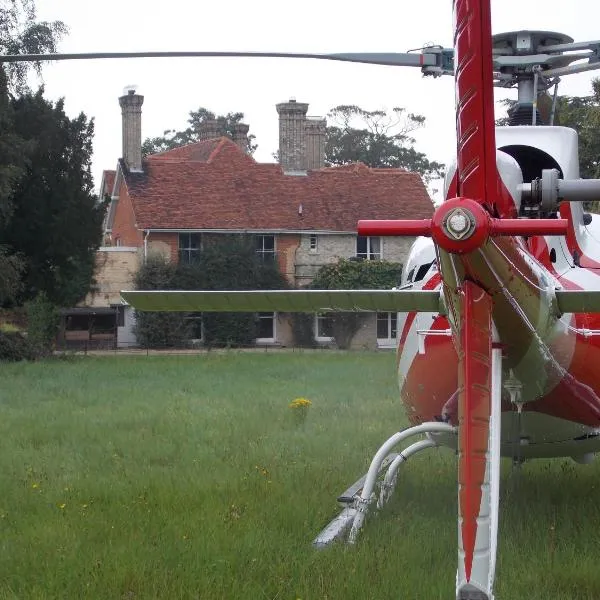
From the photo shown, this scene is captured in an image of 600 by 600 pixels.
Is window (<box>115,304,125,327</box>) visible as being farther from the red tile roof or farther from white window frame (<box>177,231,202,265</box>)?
the red tile roof

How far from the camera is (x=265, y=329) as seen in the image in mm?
42344

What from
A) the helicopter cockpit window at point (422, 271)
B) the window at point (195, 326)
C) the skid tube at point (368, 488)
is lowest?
the skid tube at point (368, 488)

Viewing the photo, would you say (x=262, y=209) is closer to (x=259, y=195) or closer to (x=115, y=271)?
(x=259, y=195)

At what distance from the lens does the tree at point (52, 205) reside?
33625mm

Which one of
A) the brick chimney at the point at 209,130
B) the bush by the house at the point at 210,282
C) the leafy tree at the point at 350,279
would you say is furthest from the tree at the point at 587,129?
the brick chimney at the point at 209,130

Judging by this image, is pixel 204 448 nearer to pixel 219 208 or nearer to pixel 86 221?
pixel 86 221

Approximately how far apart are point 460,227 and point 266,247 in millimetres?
39049

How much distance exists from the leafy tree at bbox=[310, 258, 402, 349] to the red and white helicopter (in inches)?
1349

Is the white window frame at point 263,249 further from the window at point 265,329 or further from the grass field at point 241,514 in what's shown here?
the grass field at point 241,514

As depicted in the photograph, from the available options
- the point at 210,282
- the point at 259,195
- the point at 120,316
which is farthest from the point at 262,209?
the point at 120,316

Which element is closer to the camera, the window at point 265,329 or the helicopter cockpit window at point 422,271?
the helicopter cockpit window at point 422,271

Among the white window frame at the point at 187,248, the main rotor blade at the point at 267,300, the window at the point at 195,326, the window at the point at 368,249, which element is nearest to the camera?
the main rotor blade at the point at 267,300

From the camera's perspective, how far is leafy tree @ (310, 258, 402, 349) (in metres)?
42.1

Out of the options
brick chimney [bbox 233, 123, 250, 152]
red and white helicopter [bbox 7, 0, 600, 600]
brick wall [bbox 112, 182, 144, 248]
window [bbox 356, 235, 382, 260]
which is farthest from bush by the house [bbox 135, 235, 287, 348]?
red and white helicopter [bbox 7, 0, 600, 600]
